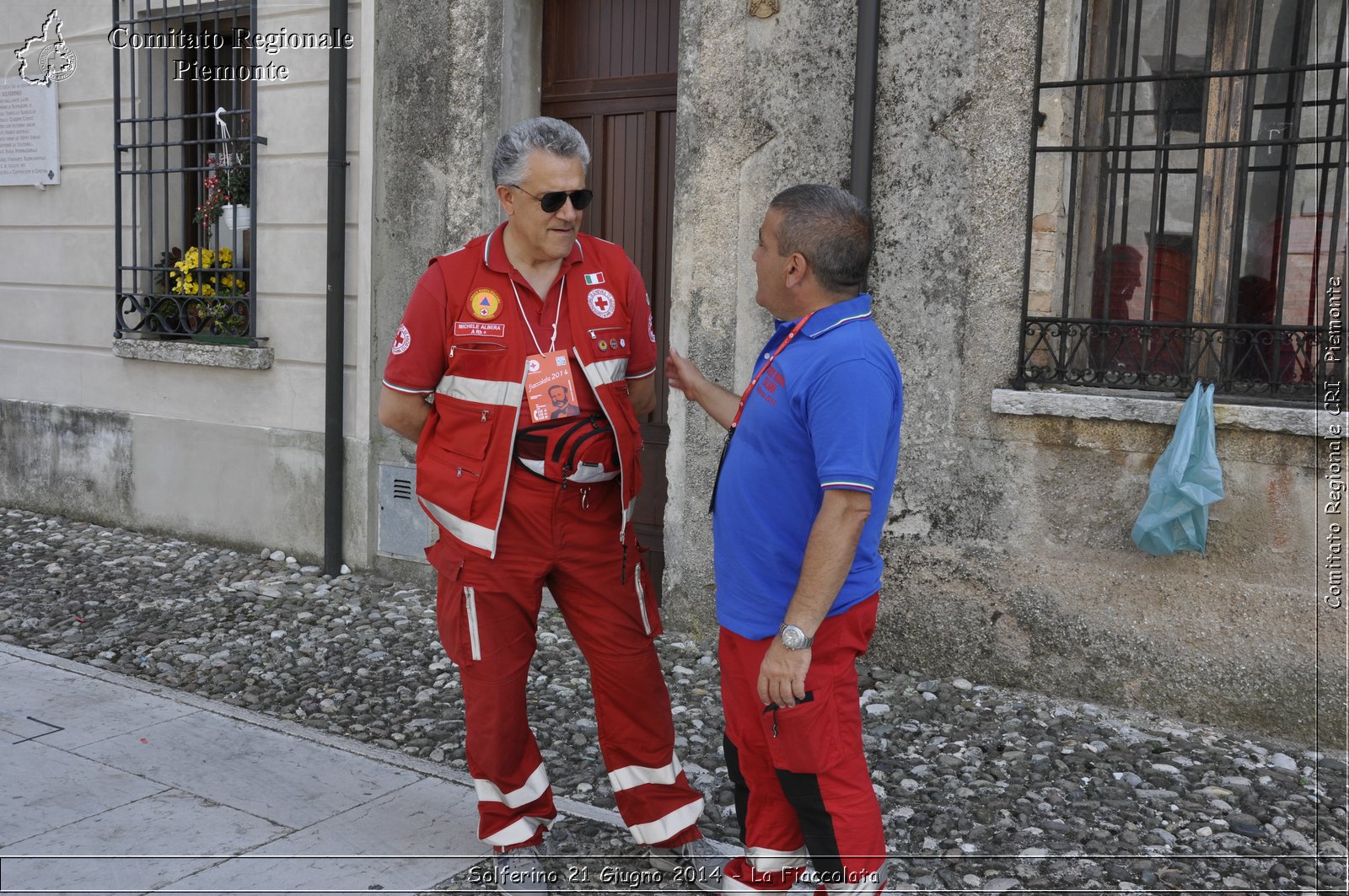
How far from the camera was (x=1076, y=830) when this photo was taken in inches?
145

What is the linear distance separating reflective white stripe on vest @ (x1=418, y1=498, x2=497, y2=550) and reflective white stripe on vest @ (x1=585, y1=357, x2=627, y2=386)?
0.50 m

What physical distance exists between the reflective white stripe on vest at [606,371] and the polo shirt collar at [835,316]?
76cm

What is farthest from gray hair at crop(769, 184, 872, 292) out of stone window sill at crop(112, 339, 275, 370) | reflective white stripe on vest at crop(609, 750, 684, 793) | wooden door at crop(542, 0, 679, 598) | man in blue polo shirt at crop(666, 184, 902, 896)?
stone window sill at crop(112, 339, 275, 370)

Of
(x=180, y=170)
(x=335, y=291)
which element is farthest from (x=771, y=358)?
(x=180, y=170)

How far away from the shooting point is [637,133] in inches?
241

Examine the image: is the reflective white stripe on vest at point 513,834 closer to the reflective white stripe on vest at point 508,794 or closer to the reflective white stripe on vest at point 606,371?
the reflective white stripe on vest at point 508,794

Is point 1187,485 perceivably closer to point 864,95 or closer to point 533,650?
point 864,95

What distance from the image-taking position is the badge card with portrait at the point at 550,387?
322 centimetres

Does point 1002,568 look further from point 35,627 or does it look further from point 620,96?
point 35,627

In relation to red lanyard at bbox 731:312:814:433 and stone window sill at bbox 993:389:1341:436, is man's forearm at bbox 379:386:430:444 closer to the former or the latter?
red lanyard at bbox 731:312:814:433

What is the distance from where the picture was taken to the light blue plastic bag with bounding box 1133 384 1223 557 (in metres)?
4.41

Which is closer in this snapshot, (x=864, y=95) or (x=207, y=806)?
(x=207, y=806)

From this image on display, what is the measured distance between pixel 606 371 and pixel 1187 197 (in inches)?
110

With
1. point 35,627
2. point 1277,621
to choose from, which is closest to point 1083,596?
point 1277,621
